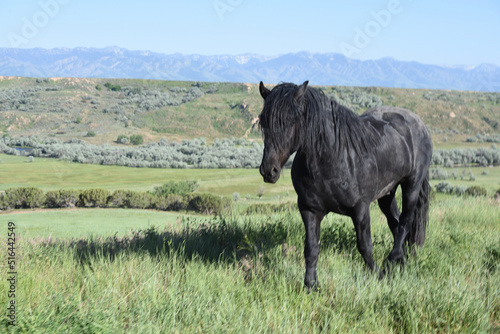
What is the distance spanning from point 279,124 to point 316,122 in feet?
1.58

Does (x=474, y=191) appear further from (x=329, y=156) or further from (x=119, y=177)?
(x=119, y=177)

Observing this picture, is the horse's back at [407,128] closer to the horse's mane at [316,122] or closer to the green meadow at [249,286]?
the horse's mane at [316,122]

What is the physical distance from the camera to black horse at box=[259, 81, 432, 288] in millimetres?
3576

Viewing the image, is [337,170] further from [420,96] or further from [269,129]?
[420,96]

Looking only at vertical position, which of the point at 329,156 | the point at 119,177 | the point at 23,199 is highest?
the point at 329,156

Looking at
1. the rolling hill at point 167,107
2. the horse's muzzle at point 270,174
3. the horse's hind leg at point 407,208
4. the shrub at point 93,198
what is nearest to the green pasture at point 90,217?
the shrub at point 93,198

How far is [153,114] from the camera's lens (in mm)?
40094

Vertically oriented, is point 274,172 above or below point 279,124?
below

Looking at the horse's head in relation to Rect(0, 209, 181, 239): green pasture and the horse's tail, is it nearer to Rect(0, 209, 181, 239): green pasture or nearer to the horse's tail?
the horse's tail

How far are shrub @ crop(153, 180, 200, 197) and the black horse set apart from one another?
1113cm

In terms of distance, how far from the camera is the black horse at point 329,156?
3.58m

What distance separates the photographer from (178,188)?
1666 centimetres

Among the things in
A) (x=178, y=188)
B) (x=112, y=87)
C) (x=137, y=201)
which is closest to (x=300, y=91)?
(x=137, y=201)

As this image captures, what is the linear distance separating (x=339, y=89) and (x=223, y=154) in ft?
101
